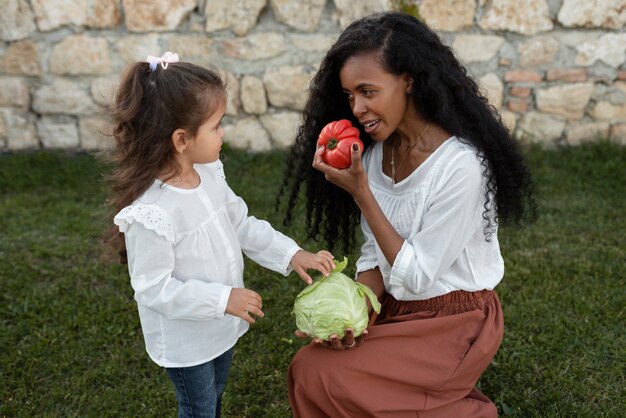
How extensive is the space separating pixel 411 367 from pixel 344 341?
239 mm

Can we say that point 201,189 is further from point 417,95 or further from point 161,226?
point 417,95

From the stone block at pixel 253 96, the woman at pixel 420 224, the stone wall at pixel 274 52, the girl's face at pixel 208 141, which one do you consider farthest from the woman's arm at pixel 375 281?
the stone block at pixel 253 96

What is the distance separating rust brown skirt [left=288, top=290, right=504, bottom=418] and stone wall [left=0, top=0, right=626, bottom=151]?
3546mm

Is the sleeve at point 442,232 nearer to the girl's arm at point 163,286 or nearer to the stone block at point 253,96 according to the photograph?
the girl's arm at point 163,286

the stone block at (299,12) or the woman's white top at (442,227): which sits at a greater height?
the woman's white top at (442,227)

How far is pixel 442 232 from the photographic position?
2.26m

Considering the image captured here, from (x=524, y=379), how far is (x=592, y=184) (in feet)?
8.74

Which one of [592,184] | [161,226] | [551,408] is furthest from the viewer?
[592,184]

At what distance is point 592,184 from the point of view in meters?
5.30

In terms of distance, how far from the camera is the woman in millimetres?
2264

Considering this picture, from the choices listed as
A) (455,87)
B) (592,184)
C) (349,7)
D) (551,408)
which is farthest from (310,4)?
(551,408)

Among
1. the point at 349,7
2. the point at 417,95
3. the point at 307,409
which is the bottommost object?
the point at 307,409

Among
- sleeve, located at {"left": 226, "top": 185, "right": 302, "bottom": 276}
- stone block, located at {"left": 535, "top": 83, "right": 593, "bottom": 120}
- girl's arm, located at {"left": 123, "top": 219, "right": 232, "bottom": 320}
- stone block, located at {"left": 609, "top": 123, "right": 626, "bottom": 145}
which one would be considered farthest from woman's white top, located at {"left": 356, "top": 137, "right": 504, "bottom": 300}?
stone block, located at {"left": 609, "top": 123, "right": 626, "bottom": 145}

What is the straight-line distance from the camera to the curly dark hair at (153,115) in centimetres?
206
